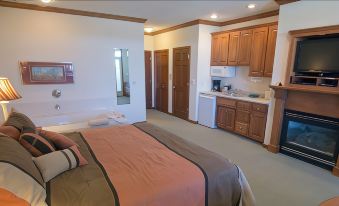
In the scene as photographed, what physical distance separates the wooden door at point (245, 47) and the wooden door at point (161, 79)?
2.52 meters

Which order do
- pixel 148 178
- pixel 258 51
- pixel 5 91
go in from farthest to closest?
pixel 258 51, pixel 5 91, pixel 148 178

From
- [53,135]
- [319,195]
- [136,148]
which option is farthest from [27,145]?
[319,195]

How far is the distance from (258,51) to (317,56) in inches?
49.6

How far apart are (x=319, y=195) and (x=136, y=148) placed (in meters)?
2.31

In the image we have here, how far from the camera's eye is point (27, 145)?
5.16ft

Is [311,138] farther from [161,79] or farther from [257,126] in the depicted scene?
[161,79]

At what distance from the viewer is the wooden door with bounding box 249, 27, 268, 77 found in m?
4.06

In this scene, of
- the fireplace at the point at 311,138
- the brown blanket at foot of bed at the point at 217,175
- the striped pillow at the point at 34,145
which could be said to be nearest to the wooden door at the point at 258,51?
the fireplace at the point at 311,138

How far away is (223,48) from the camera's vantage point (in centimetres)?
489

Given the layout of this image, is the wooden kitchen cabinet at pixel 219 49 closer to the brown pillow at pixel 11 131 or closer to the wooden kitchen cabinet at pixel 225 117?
the wooden kitchen cabinet at pixel 225 117

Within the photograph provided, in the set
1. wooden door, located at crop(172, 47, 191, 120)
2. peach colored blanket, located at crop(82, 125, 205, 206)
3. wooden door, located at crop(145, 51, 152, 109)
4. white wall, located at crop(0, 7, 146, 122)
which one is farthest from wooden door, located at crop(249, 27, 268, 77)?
wooden door, located at crop(145, 51, 152, 109)

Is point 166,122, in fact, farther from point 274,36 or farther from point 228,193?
point 228,193

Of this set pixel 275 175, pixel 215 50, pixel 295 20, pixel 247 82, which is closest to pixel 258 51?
pixel 247 82

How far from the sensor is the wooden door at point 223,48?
15.8 ft
